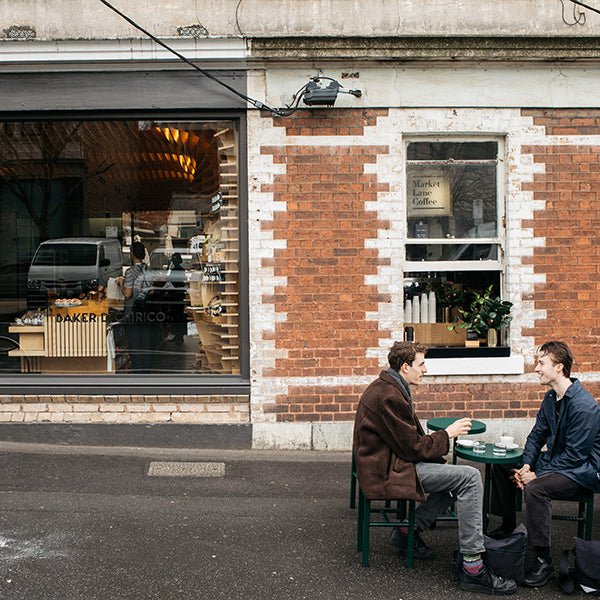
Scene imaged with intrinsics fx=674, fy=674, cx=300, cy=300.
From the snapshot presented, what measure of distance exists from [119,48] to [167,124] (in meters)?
0.89

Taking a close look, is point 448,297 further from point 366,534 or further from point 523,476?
point 366,534

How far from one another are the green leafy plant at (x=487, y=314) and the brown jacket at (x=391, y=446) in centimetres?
307

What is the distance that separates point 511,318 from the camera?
7.26 m

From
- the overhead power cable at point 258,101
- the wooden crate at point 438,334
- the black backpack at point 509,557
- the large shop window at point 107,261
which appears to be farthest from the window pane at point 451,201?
the black backpack at point 509,557

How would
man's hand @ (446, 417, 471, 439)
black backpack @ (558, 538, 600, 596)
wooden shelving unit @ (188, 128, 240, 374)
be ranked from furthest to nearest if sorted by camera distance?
wooden shelving unit @ (188, 128, 240, 374) < man's hand @ (446, 417, 471, 439) < black backpack @ (558, 538, 600, 596)

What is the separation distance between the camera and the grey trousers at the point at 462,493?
4246 mm

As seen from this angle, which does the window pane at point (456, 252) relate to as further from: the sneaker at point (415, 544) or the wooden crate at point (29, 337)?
the wooden crate at point (29, 337)

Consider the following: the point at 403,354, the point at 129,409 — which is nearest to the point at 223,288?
the point at 129,409

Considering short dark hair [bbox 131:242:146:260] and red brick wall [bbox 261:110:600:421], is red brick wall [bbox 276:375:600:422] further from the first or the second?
short dark hair [bbox 131:242:146:260]

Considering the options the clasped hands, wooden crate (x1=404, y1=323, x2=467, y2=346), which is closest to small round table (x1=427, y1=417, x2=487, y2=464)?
the clasped hands

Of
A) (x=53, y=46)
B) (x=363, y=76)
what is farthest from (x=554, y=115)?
(x=53, y=46)

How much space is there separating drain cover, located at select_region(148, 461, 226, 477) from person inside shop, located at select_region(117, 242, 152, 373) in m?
1.41

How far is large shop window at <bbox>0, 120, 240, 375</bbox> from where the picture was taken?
7.50 m

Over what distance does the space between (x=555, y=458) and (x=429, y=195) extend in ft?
11.8
